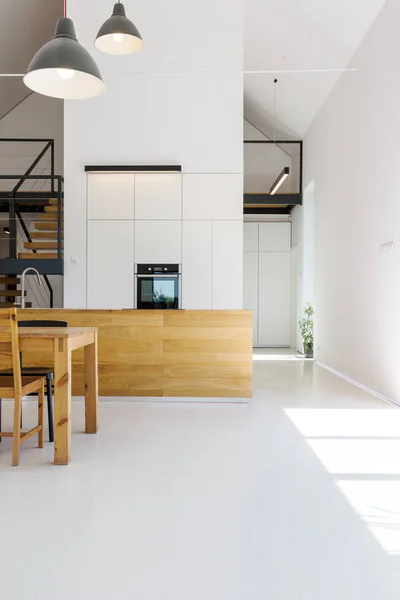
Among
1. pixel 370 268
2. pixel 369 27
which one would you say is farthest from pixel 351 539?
pixel 369 27

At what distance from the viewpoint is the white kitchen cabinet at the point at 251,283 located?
453 inches

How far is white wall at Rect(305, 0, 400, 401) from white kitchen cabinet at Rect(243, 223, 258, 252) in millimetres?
3232

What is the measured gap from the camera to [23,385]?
3043mm

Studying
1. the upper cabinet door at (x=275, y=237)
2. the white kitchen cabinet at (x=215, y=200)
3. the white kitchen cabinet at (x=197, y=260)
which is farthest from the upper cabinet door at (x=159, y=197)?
the upper cabinet door at (x=275, y=237)

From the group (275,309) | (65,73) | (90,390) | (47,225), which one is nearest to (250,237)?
(275,309)

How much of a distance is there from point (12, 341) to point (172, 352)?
1.92 m

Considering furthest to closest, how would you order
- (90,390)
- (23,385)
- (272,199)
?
(272,199) < (90,390) < (23,385)

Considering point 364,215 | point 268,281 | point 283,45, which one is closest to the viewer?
point 364,215

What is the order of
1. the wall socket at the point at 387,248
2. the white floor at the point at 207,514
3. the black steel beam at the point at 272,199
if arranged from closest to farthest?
the white floor at the point at 207,514, the wall socket at the point at 387,248, the black steel beam at the point at 272,199

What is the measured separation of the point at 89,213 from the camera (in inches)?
255

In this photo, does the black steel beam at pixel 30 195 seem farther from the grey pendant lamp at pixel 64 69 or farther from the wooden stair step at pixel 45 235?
the grey pendant lamp at pixel 64 69

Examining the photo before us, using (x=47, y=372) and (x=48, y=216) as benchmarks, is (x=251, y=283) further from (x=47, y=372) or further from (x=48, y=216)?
(x=47, y=372)

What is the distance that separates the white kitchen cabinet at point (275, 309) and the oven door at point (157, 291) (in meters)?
5.26

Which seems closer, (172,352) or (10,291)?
(172,352)
